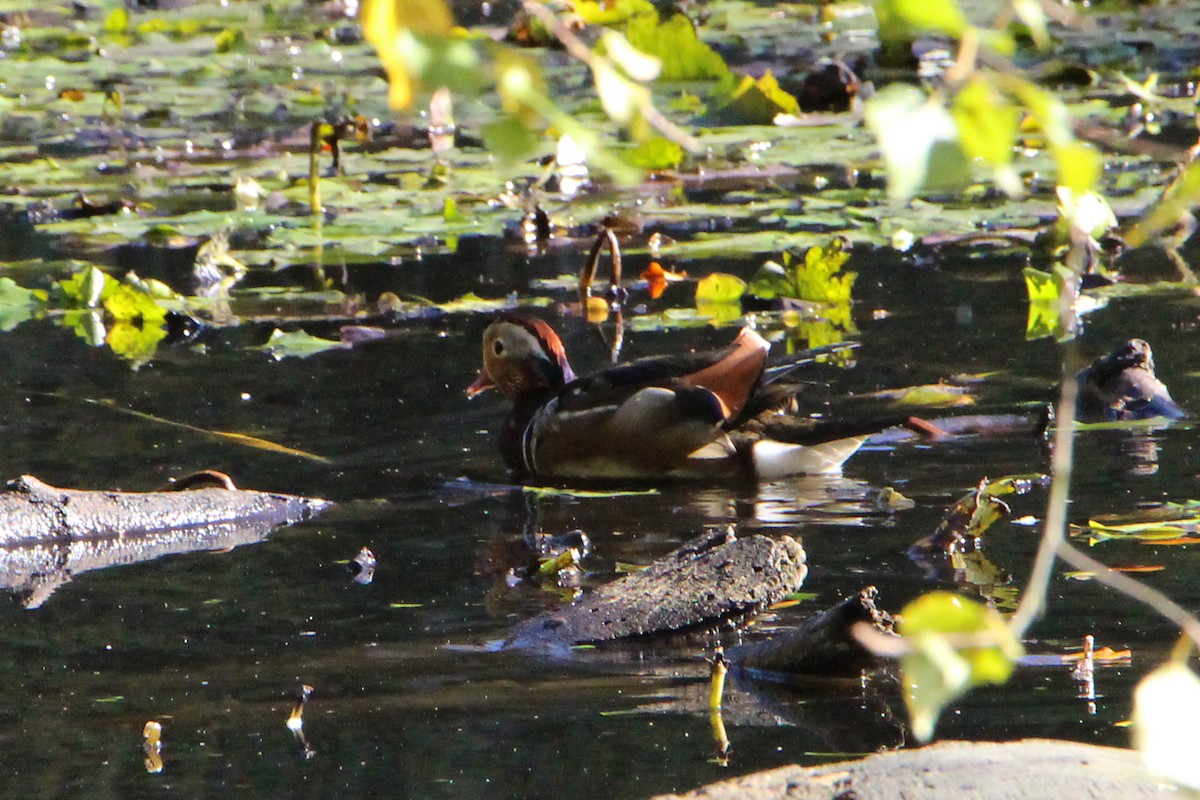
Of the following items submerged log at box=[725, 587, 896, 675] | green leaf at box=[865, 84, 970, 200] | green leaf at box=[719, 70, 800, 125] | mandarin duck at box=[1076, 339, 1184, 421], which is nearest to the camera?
green leaf at box=[865, 84, 970, 200]

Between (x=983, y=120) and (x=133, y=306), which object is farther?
(x=133, y=306)

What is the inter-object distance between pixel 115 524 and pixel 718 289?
11.0ft

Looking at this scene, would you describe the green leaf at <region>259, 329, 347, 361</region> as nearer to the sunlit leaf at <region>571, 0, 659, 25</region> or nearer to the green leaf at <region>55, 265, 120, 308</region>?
the green leaf at <region>55, 265, 120, 308</region>

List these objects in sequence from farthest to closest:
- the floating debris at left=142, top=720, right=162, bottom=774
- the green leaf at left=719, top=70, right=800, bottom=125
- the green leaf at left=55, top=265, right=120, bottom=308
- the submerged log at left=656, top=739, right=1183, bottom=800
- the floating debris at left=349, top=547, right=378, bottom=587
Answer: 1. the green leaf at left=719, top=70, right=800, bottom=125
2. the green leaf at left=55, top=265, right=120, bottom=308
3. the floating debris at left=349, top=547, right=378, bottom=587
4. the floating debris at left=142, top=720, right=162, bottom=774
5. the submerged log at left=656, top=739, right=1183, bottom=800

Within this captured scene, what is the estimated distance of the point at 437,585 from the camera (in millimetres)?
4969

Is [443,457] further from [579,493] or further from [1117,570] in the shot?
[1117,570]

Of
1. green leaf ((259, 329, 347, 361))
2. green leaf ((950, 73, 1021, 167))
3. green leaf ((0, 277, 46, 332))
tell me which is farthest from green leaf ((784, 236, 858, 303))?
green leaf ((950, 73, 1021, 167))

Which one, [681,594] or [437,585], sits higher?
[681,594]

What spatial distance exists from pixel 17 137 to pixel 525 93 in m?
12.1

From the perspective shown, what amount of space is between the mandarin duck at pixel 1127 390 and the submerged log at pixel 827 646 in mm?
2533

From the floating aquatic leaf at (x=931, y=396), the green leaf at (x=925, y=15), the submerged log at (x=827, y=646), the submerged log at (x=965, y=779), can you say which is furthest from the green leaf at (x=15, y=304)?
the green leaf at (x=925, y=15)

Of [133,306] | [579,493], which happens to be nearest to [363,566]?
[579,493]

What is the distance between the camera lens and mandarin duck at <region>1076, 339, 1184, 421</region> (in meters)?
6.25

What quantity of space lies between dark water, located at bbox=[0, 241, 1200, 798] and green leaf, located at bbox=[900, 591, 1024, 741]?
1833 millimetres
